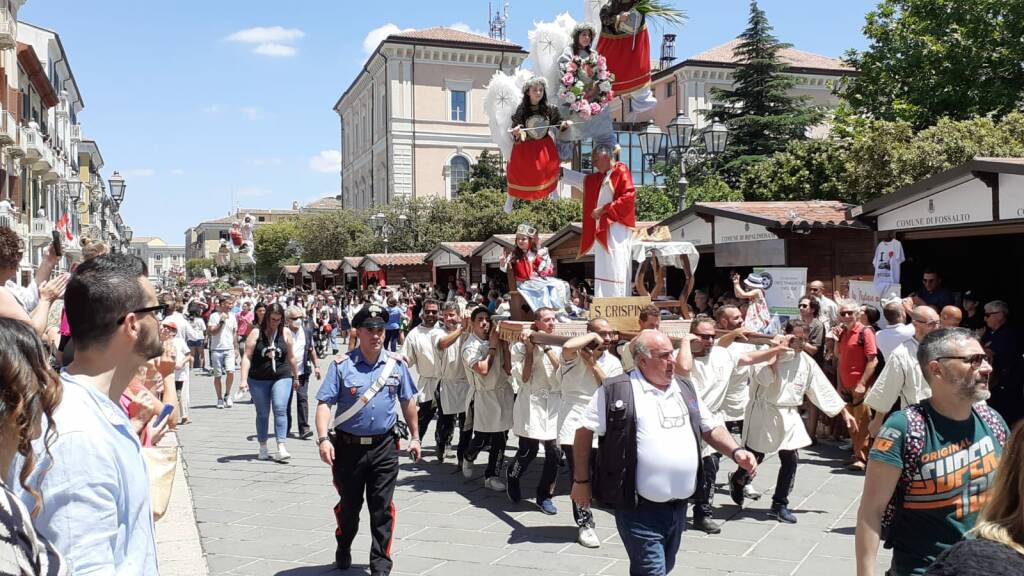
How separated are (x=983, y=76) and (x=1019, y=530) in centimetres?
2435

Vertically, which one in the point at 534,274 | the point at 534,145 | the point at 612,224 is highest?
the point at 534,145

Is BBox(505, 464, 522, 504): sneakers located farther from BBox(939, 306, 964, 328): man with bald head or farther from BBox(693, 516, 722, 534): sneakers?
BBox(939, 306, 964, 328): man with bald head

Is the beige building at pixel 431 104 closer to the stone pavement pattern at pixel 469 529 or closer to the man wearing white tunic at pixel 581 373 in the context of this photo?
the stone pavement pattern at pixel 469 529

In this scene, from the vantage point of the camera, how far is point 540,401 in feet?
25.2

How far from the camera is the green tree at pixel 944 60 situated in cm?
2244

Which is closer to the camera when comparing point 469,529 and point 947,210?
point 469,529

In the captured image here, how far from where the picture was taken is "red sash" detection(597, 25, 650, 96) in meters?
9.09

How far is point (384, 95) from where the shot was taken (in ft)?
189

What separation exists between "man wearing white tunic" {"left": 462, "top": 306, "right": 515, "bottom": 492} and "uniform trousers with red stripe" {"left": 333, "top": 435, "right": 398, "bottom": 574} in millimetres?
2584

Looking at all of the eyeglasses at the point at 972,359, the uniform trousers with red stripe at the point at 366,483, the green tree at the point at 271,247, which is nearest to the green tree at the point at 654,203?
the uniform trousers with red stripe at the point at 366,483

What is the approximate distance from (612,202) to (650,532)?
4705 mm

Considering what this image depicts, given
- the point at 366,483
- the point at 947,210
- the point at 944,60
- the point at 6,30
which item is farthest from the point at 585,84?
the point at 6,30

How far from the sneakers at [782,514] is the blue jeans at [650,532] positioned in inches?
117

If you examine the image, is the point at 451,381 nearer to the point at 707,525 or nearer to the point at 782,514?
the point at 707,525
